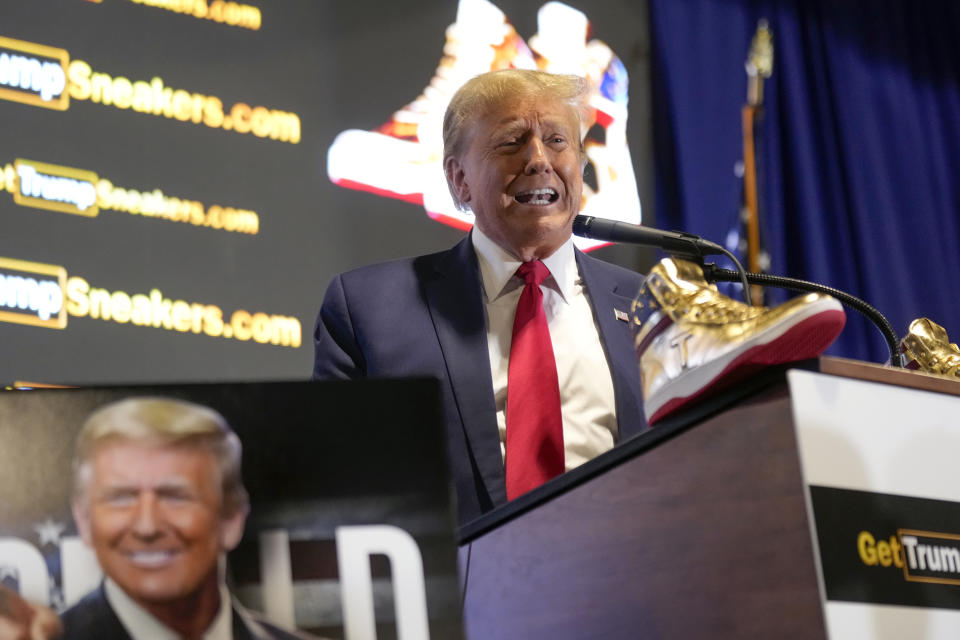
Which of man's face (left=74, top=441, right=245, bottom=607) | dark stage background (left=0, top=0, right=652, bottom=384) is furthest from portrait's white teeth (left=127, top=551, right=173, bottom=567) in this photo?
dark stage background (left=0, top=0, right=652, bottom=384)

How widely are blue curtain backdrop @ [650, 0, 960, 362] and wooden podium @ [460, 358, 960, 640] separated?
269cm

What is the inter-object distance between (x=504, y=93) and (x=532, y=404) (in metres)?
0.64

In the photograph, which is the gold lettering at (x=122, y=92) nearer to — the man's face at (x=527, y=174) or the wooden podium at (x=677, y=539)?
the man's face at (x=527, y=174)

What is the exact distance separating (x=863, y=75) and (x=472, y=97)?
8.63ft

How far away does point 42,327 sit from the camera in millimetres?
2652

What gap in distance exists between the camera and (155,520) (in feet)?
2.99

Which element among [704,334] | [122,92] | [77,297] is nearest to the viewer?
[704,334]

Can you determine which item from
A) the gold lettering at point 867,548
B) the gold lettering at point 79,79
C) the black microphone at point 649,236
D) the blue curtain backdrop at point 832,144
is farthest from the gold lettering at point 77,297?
the gold lettering at point 867,548

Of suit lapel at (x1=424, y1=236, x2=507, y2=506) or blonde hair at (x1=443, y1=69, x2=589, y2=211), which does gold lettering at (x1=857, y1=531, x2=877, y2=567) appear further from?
blonde hair at (x1=443, y1=69, x2=589, y2=211)

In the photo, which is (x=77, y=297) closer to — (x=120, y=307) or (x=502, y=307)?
(x=120, y=307)

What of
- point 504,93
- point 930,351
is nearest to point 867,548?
point 930,351

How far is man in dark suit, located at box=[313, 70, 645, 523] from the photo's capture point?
1823 mm

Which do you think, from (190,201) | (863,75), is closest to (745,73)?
(863,75)

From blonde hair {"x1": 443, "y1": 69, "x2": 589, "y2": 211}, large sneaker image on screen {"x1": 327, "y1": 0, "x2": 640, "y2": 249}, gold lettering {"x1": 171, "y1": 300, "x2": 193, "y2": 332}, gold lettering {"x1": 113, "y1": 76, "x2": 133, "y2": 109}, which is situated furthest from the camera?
large sneaker image on screen {"x1": 327, "y1": 0, "x2": 640, "y2": 249}
